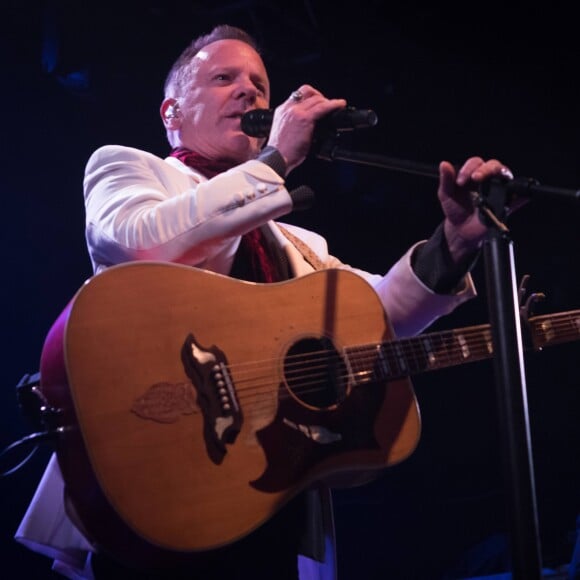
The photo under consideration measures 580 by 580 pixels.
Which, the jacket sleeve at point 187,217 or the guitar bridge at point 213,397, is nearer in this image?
the guitar bridge at point 213,397

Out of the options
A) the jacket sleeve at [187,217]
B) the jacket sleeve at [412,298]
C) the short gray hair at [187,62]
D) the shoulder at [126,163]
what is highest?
the short gray hair at [187,62]

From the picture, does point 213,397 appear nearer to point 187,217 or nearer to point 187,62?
point 187,217

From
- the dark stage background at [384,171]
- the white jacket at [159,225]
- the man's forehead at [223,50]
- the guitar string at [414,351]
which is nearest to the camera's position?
the white jacket at [159,225]

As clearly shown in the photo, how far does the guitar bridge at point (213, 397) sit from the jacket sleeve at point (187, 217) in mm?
292

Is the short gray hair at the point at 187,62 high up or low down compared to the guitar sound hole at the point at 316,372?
up

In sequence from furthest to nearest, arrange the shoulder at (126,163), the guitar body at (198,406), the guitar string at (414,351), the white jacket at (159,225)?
1. the shoulder at (126,163)
2. the guitar string at (414,351)
3. the white jacket at (159,225)
4. the guitar body at (198,406)

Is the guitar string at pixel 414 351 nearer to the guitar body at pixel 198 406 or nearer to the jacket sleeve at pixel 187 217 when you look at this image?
the guitar body at pixel 198 406

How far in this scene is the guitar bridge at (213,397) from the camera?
1471 mm

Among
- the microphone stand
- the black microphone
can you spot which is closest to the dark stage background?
the black microphone

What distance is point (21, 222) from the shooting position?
11.7ft

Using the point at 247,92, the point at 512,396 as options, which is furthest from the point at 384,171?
the point at 512,396

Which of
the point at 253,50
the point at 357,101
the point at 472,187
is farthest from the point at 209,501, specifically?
the point at 357,101

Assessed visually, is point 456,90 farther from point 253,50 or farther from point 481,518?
point 481,518

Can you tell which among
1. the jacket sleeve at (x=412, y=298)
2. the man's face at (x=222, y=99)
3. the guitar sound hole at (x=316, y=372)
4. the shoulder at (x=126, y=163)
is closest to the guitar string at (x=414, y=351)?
the guitar sound hole at (x=316, y=372)
